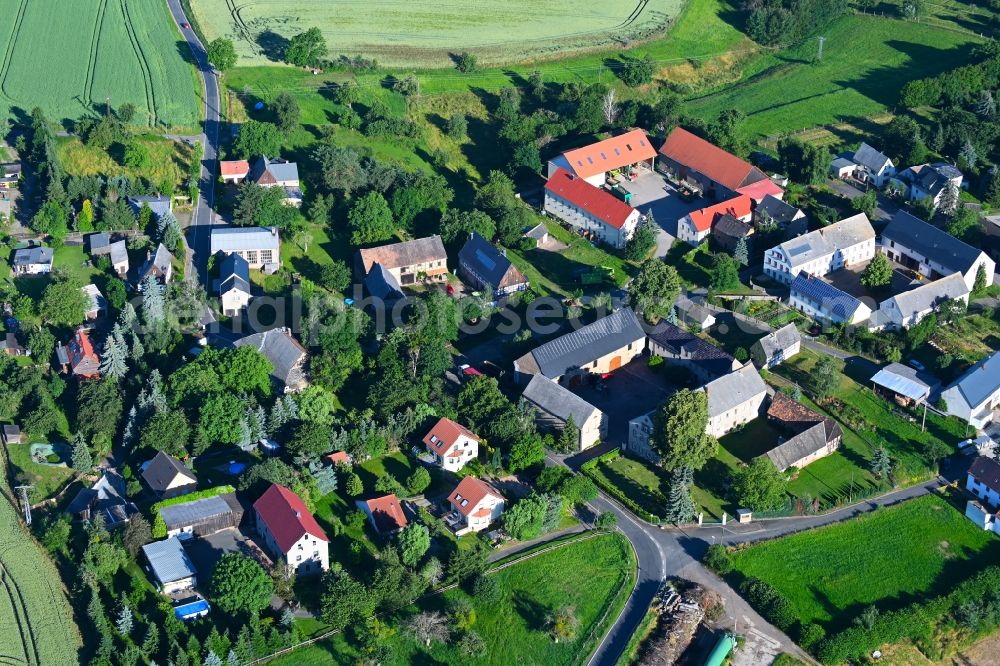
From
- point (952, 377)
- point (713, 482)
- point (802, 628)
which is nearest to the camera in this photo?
point (802, 628)

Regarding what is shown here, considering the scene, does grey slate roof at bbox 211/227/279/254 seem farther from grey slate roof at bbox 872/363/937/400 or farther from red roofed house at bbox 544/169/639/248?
grey slate roof at bbox 872/363/937/400

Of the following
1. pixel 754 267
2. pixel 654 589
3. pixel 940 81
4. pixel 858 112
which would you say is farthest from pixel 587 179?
pixel 654 589

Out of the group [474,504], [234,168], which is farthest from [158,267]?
[474,504]

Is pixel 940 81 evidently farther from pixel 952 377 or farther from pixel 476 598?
pixel 476 598

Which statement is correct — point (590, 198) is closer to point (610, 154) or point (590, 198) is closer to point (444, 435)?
point (610, 154)

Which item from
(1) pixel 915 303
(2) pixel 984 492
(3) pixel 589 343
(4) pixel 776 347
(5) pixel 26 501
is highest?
(1) pixel 915 303

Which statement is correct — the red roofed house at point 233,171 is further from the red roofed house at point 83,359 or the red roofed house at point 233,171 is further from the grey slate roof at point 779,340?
the grey slate roof at point 779,340
